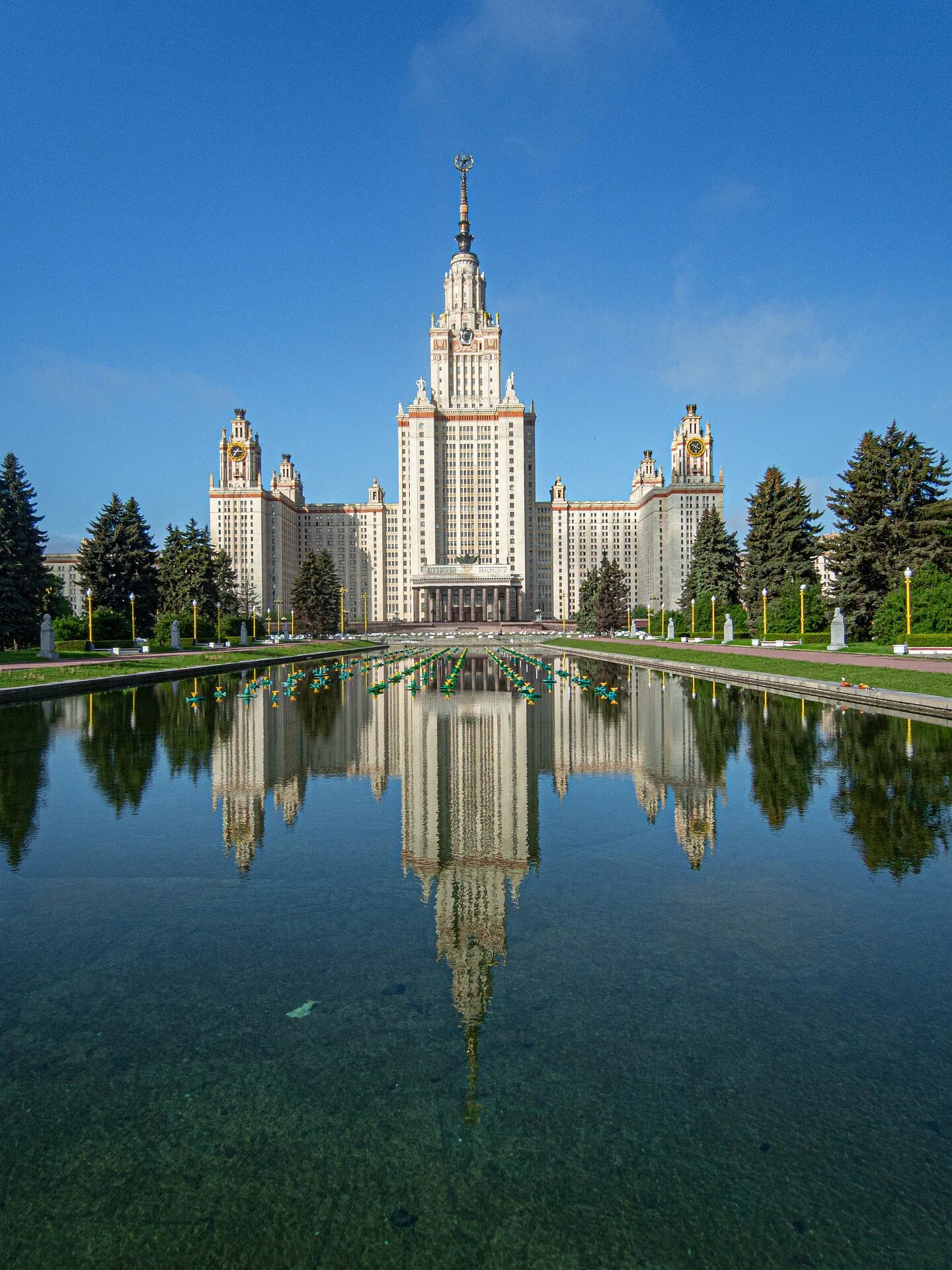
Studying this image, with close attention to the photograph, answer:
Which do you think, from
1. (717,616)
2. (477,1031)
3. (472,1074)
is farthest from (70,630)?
(717,616)

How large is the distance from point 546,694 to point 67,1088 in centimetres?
1728

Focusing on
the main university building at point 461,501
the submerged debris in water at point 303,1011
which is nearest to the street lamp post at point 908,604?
the submerged debris in water at point 303,1011

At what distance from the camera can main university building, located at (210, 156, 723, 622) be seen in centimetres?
13300

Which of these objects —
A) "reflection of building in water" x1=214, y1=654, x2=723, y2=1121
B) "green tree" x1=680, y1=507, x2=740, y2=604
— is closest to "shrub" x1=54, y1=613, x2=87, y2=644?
"reflection of building in water" x1=214, y1=654, x2=723, y2=1121

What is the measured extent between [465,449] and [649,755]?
134 m

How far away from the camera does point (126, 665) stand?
29844mm

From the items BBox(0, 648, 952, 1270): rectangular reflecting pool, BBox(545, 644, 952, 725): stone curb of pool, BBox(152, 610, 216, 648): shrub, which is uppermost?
BBox(152, 610, 216, 648): shrub

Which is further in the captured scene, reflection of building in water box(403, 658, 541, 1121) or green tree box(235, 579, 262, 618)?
green tree box(235, 579, 262, 618)

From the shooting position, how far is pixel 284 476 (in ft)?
520

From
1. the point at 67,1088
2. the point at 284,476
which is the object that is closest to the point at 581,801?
the point at 67,1088

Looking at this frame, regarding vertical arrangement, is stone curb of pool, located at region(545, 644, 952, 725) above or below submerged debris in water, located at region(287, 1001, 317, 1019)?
below

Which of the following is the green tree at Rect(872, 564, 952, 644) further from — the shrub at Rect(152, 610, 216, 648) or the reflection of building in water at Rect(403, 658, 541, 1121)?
the shrub at Rect(152, 610, 216, 648)

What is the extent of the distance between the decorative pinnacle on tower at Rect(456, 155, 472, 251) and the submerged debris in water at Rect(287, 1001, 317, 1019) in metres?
158

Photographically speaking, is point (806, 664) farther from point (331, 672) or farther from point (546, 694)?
point (331, 672)
